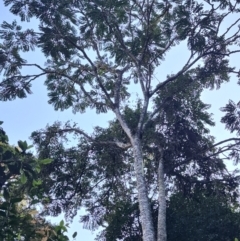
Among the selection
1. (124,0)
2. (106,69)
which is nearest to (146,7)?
A: (124,0)

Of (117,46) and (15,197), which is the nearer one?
(15,197)

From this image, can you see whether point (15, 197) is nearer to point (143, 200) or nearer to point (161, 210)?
point (143, 200)

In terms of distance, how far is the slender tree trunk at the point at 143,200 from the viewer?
8.70 m

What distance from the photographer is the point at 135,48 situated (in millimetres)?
11758

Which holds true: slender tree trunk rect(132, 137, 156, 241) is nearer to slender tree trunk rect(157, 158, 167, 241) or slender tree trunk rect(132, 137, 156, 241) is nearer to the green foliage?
slender tree trunk rect(157, 158, 167, 241)

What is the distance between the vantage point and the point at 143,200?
9.23m

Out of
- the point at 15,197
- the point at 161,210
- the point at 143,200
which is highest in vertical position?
the point at 161,210

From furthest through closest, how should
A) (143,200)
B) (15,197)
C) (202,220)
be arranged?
(202,220) → (143,200) → (15,197)

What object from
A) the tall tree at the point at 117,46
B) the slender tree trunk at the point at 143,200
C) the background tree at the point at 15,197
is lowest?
the background tree at the point at 15,197

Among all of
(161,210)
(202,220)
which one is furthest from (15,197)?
(202,220)

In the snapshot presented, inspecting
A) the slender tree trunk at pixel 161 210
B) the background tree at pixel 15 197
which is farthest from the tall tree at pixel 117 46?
the background tree at pixel 15 197

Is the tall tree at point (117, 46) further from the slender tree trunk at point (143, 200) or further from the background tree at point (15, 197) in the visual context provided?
the background tree at point (15, 197)

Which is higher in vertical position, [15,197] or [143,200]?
[143,200]

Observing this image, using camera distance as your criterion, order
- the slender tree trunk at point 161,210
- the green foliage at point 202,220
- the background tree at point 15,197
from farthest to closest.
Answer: the green foliage at point 202,220 < the slender tree trunk at point 161,210 < the background tree at point 15,197
